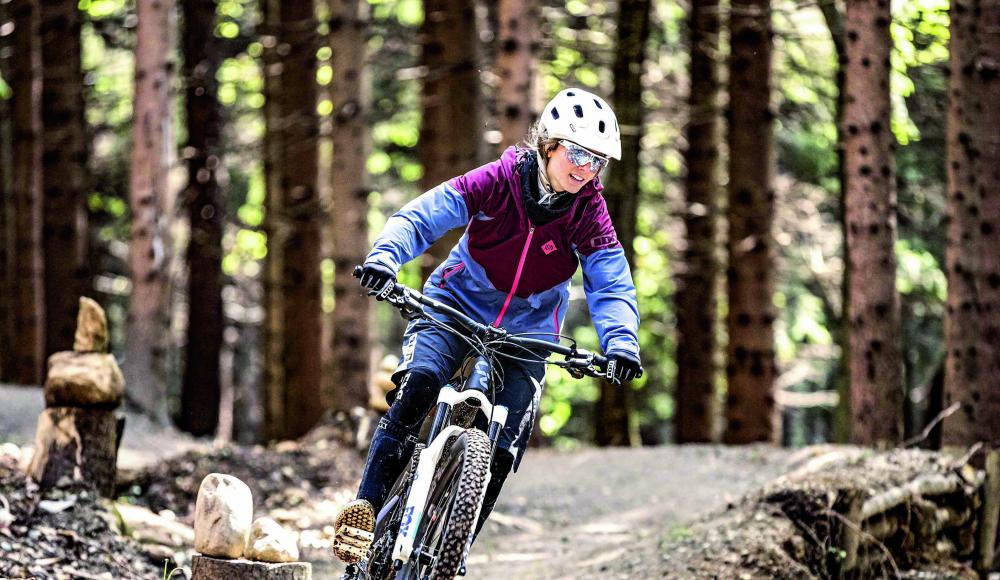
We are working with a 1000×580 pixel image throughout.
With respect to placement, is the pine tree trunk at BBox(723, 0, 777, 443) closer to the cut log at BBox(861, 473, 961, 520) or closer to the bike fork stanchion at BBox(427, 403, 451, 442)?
the cut log at BBox(861, 473, 961, 520)

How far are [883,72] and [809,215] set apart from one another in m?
7.82

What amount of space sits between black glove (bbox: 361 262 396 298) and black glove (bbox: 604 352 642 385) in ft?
3.34

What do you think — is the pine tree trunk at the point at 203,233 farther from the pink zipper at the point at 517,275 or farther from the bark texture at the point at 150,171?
the pink zipper at the point at 517,275

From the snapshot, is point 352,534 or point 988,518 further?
point 988,518

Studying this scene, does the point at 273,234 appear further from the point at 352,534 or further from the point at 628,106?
the point at 352,534

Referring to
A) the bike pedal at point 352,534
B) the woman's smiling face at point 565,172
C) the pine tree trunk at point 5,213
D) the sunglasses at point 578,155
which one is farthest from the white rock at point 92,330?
the pine tree trunk at point 5,213

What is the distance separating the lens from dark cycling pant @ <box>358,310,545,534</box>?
5664 mm

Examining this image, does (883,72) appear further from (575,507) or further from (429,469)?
(429,469)

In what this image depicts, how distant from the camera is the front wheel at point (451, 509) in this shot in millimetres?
5004

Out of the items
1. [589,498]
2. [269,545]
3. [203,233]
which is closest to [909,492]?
[589,498]

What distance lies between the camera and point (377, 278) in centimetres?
504

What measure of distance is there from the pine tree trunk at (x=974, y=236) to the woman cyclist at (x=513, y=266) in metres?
4.91

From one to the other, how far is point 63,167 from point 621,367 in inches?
528

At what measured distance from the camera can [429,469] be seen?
5289mm
